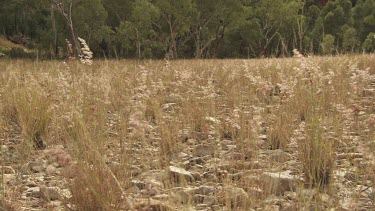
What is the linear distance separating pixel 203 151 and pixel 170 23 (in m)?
16.4

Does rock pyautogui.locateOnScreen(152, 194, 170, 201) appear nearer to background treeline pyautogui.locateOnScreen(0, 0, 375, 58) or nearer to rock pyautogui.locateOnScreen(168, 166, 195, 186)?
rock pyautogui.locateOnScreen(168, 166, 195, 186)

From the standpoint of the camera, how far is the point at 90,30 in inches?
1104

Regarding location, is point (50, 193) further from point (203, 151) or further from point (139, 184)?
point (203, 151)

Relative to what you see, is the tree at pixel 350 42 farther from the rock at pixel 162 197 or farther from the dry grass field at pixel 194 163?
the rock at pixel 162 197

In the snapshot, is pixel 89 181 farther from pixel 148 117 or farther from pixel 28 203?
pixel 148 117

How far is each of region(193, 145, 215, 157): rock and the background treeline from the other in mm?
12072

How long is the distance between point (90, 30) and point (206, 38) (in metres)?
10.8

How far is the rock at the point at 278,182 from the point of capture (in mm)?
2188

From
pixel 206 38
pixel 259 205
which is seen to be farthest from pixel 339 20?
pixel 259 205

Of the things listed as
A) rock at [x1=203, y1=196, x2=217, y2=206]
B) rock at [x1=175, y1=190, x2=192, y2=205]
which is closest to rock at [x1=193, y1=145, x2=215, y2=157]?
rock at [x1=203, y1=196, x2=217, y2=206]

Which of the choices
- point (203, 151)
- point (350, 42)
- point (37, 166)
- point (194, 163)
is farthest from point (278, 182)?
point (350, 42)

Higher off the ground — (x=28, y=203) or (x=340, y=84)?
(x=340, y=84)

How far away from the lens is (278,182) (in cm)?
224

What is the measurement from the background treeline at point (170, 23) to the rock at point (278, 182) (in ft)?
42.3
